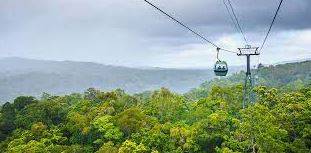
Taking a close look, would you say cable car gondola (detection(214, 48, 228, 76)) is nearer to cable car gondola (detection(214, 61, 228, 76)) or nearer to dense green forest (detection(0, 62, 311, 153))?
cable car gondola (detection(214, 61, 228, 76))

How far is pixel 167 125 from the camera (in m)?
46.4

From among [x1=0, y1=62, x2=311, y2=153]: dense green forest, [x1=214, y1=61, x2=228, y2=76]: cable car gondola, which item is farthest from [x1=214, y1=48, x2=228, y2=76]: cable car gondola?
[x1=0, y1=62, x2=311, y2=153]: dense green forest

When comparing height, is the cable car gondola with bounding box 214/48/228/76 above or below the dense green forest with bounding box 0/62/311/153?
above

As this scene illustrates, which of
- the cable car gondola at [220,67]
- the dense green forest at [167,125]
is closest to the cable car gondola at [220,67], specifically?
the cable car gondola at [220,67]

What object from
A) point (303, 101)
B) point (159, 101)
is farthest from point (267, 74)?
point (303, 101)

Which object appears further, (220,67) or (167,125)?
(167,125)

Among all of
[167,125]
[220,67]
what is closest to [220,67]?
[220,67]

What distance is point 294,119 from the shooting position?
3934 cm

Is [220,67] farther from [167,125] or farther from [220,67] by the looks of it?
[167,125]

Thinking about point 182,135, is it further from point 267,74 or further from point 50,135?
point 267,74

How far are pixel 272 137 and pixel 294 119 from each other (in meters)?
4.93

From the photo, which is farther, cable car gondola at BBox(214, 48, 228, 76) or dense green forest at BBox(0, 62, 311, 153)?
dense green forest at BBox(0, 62, 311, 153)

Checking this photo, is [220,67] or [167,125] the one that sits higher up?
[220,67]

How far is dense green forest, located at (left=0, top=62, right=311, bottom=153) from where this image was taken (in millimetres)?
36875
